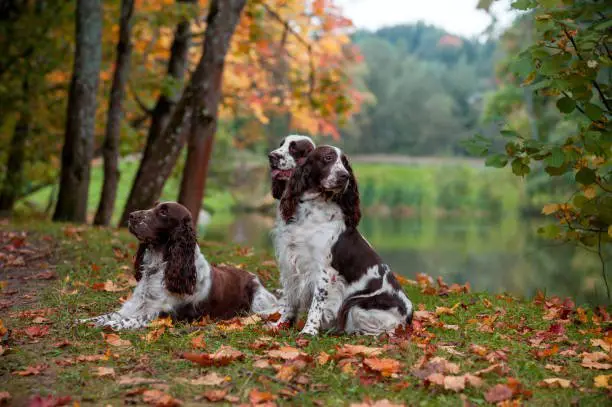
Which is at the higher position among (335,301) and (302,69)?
(302,69)

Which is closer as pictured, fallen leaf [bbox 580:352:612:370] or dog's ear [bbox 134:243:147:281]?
fallen leaf [bbox 580:352:612:370]

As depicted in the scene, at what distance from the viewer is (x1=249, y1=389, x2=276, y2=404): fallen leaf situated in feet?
14.0

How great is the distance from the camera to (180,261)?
21.2 ft

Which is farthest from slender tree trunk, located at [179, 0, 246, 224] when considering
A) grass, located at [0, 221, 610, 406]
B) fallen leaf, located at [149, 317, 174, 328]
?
fallen leaf, located at [149, 317, 174, 328]

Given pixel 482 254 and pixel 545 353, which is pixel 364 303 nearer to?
pixel 545 353

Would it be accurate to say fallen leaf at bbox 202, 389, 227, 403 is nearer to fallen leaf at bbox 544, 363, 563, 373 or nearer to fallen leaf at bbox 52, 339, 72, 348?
fallen leaf at bbox 52, 339, 72, 348

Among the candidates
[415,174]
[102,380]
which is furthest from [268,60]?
[415,174]

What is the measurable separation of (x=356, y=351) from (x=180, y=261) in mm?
1994

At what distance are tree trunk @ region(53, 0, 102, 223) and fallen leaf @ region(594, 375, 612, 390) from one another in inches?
485

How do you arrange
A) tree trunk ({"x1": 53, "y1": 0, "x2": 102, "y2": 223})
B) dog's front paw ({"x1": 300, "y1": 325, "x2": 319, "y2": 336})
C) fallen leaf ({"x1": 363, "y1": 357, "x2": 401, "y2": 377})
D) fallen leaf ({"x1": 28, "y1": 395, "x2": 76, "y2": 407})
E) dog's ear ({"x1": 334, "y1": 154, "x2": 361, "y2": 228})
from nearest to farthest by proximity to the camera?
fallen leaf ({"x1": 28, "y1": 395, "x2": 76, "y2": 407}) < fallen leaf ({"x1": 363, "y1": 357, "x2": 401, "y2": 377}) < dog's front paw ({"x1": 300, "y1": 325, "x2": 319, "y2": 336}) < dog's ear ({"x1": 334, "y1": 154, "x2": 361, "y2": 228}) < tree trunk ({"x1": 53, "y1": 0, "x2": 102, "y2": 223})

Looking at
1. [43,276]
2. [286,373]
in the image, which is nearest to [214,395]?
[286,373]

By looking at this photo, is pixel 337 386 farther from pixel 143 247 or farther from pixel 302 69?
pixel 302 69

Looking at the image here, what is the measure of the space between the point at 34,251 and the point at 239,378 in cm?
663

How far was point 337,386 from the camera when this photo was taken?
4.62m
